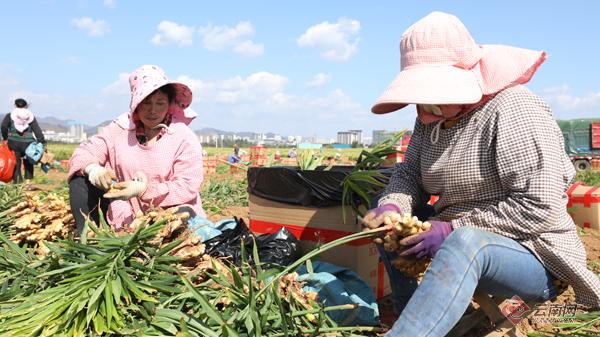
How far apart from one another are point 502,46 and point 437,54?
0.24m

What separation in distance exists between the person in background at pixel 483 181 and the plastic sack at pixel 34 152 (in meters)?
6.99

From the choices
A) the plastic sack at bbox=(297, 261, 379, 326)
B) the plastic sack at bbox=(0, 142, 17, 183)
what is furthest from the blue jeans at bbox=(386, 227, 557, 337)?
the plastic sack at bbox=(0, 142, 17, 183)

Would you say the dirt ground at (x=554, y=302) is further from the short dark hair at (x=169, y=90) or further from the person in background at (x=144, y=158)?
the short dark hair at (x=169, y=90)

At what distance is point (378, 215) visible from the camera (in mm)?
1819

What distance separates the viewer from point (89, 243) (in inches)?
73.3

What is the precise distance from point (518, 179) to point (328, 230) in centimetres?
108

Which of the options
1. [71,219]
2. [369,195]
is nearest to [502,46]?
[369,195]

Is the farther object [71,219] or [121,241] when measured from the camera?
[71,219]

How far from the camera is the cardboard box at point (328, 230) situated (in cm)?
242

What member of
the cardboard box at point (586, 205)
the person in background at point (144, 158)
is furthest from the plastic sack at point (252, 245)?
the cardboard box at point (586, 205)

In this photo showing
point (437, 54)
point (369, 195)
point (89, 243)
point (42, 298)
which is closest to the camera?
point (42, 298)

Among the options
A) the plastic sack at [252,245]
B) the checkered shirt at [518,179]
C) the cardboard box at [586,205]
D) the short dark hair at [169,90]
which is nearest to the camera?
the checkered shirt at [518,179]

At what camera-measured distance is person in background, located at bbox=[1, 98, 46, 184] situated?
7.50 meters

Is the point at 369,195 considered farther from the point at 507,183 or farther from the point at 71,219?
the point at 71,219
